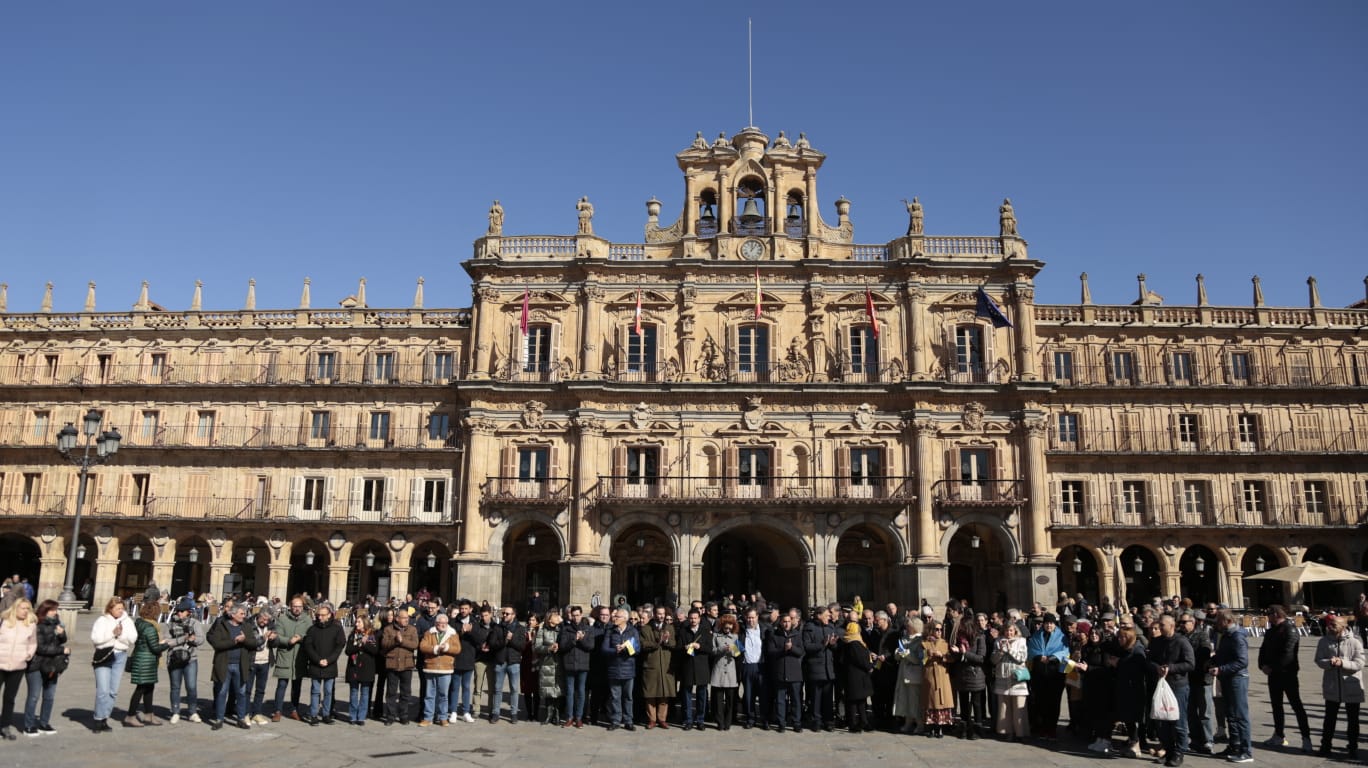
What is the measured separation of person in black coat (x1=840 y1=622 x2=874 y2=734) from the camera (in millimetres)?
14648

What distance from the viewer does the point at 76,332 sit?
4116cm

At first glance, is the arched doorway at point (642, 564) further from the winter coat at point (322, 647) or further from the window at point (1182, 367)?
the winter coat at point (322, 647)

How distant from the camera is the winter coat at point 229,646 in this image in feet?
45.1

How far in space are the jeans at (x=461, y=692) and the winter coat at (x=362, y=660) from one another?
3.84ft

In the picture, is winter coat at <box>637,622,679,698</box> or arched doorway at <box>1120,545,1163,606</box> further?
arched doorway at <box>1120,545,1163,606</box>

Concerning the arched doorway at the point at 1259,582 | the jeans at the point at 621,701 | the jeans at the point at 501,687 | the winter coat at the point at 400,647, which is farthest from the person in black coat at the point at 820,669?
the arched doorway at the point at 1259,582

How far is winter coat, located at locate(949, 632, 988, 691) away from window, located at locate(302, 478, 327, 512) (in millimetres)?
29776

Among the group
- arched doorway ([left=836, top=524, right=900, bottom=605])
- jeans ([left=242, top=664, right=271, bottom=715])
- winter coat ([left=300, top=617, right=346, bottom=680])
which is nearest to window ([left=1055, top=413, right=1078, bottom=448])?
arched doorway ([left=836, top=524, right=900, bottom=605])

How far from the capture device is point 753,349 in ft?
123

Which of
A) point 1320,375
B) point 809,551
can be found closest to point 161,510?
point 809,551

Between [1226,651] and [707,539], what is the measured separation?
2336cm

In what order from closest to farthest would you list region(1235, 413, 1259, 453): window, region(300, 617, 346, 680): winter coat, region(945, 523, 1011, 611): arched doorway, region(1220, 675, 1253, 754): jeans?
region(1220, 675, 1253, 754): jeans < region(300, 617, 346, 680): winter coat < region(945, 523, 1011, 611): arched doorway < region(1235, 413, 1259, 453): window

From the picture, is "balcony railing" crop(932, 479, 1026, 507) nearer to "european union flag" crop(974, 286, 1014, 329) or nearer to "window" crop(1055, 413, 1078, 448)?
"window" crop(1055, 413, 1078, 448)

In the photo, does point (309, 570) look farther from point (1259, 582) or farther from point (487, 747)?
point (1259, 582)
